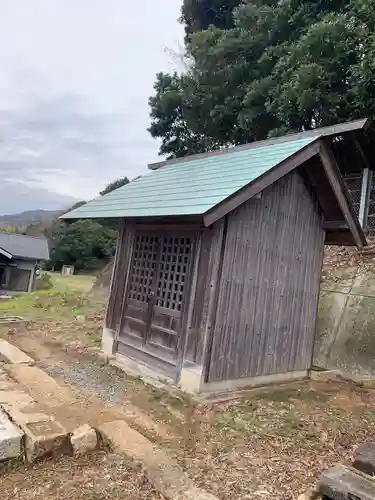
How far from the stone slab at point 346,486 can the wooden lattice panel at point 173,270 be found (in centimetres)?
356

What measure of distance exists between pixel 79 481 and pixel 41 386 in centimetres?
260

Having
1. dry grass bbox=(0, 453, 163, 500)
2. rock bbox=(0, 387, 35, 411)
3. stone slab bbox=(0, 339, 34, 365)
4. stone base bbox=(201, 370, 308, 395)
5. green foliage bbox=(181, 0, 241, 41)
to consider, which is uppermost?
green foliage bbox=(181, 0, 241, 41)

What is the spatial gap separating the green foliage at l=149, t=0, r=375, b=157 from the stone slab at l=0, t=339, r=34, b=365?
9926 mm

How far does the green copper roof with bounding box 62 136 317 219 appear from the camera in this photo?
18.8 feet

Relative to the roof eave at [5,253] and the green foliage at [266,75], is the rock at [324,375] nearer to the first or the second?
the green foliage at [266,75]

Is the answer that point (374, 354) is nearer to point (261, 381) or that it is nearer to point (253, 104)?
point (261, 381)

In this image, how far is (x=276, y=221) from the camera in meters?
6.73

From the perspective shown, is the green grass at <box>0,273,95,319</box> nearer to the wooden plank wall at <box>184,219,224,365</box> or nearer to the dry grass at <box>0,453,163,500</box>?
the wooden plank wall at <box>184,219,224,365</box>

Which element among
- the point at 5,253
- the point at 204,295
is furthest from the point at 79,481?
the point at 5,253

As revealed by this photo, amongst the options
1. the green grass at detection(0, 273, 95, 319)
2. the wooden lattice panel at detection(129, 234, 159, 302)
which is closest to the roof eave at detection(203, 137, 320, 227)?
the wooden lattice panel at detection(129, 234, 159, 302)

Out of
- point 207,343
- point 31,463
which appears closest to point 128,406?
point 207,343

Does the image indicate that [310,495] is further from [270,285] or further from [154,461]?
[270,285]

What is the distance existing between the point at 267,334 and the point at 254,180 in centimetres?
260

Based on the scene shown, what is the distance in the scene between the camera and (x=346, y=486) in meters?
3.08
